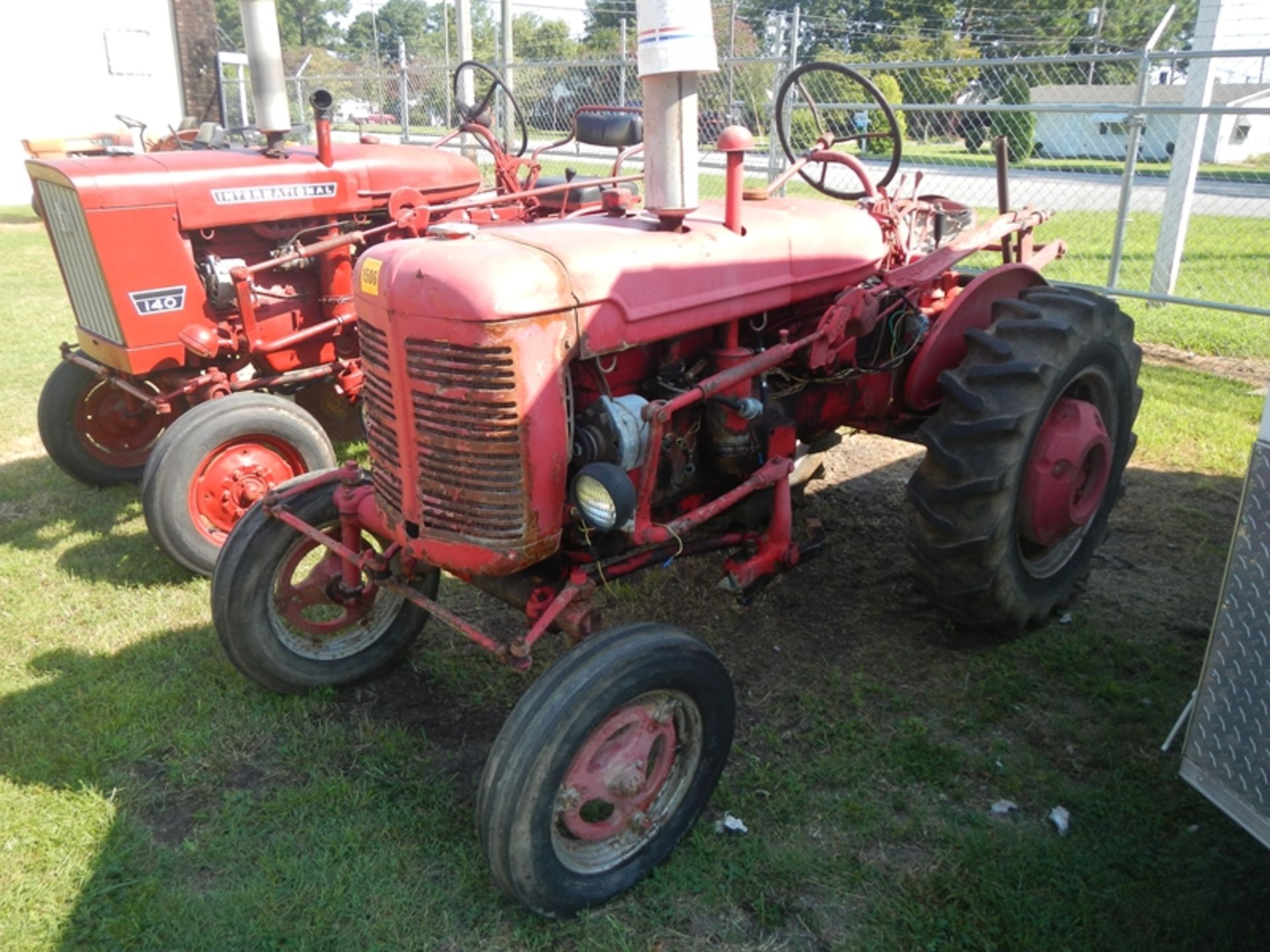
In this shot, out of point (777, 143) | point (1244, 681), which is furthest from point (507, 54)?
point (1244, 681)

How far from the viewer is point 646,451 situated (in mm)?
2582

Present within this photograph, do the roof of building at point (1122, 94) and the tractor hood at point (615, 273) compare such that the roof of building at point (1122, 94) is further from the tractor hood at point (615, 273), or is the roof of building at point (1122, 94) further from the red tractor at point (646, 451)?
the tractor hood at point (615, 273)

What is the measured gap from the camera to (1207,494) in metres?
4.76

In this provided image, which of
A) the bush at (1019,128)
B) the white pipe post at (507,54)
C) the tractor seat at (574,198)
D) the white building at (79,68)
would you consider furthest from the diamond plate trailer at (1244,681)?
the white building at (79,68)

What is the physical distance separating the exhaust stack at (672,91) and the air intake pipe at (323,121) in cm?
216

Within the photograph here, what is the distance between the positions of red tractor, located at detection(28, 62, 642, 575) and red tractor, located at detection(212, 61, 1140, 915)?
807 mm

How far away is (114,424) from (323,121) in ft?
6.20

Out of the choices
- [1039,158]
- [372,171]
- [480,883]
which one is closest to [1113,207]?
[1039,158]

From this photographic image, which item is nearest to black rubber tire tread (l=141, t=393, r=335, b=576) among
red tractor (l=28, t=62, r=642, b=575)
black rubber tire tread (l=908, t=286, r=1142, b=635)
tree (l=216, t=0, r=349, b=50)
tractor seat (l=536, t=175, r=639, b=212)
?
red tractor (l=28, t=62, r=642, b=575)

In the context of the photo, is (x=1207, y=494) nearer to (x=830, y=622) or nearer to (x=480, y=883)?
(x=830, y=622)

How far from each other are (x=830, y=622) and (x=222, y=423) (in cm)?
249

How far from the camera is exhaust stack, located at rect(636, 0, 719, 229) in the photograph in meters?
2.33

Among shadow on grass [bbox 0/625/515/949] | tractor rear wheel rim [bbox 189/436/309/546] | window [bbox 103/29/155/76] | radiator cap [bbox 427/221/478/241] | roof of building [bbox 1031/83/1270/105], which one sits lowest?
shadow on grass [bbox 0/625/515/949]

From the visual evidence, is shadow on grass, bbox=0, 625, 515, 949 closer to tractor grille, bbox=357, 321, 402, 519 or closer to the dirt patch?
tractor grille, bbox=357, 321, 402, 519
